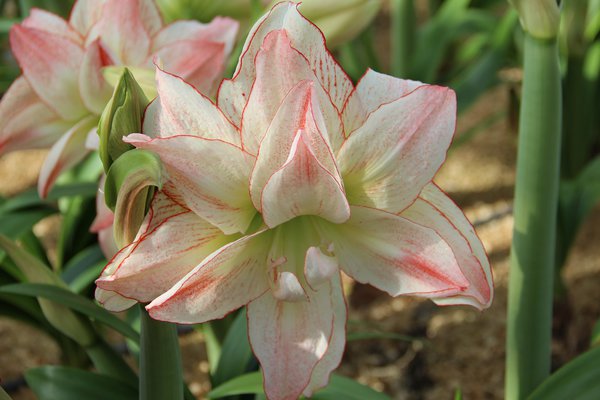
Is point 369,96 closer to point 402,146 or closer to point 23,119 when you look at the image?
point 402,146

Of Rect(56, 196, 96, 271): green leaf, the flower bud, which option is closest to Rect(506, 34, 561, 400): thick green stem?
the flower bud

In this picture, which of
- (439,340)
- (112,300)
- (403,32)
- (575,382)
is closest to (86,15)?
(112,300)

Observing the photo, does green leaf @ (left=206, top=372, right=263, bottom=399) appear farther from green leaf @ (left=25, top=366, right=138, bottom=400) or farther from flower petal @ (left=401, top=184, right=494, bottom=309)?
flower petal @ (left=401, top=184, right=494, bottom=309)

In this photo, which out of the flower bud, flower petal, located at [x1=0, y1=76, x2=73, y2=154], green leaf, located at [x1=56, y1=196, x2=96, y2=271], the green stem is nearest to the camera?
the flower bud

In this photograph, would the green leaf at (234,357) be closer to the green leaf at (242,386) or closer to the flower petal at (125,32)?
the green leaf at (242,386)

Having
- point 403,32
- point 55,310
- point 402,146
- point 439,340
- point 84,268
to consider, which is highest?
point 402,146

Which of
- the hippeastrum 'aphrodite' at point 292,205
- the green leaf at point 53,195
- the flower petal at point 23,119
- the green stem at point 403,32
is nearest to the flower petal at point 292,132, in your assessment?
the hippeastrum 'aphrodite' at point 292,205

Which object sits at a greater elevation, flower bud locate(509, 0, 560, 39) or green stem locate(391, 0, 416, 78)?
flower bud locate(509, 0, 560, 39)
